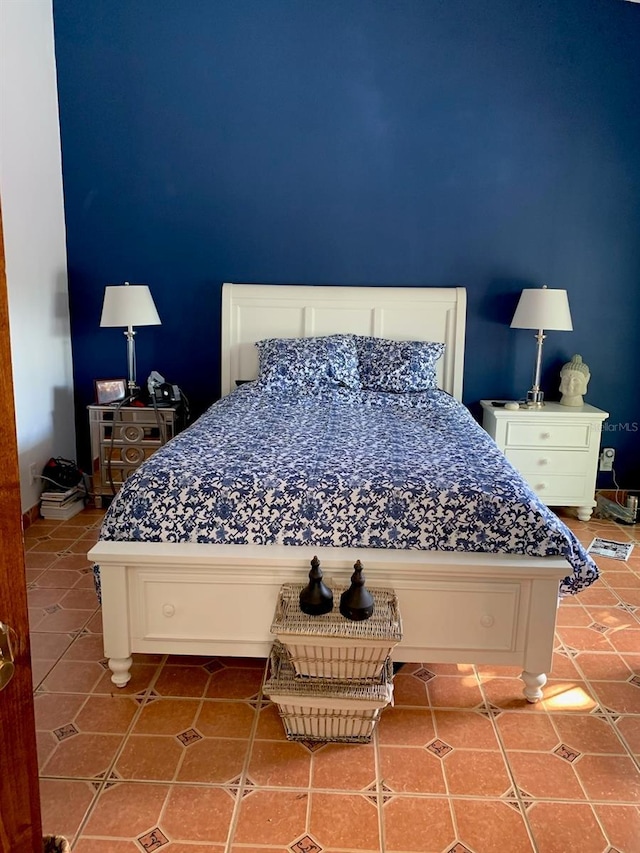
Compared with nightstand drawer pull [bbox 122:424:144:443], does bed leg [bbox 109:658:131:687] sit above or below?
below

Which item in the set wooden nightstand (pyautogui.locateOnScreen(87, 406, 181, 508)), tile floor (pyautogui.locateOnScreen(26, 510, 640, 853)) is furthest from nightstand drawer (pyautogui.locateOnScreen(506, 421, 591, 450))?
wooden nightstand (pyautogui.locateOnScreen(87, 406, 181, 508))

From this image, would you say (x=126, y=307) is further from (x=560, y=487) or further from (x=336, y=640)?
(x=560, y=487)

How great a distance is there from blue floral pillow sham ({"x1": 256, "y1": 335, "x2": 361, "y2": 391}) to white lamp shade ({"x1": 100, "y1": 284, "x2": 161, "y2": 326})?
72 cm

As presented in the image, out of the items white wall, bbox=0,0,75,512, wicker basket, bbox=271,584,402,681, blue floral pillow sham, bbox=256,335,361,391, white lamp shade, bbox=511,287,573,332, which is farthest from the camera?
white lamp shade, bbox=511,287,573,332

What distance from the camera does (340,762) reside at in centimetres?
190

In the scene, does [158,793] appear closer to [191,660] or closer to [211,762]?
[211,762]

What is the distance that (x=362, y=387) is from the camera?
3.69 metres

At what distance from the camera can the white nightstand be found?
379 centimetres

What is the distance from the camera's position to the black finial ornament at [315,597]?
6.22 feet

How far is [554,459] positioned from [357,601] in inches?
92.0

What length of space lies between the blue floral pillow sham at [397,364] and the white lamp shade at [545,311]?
20.5 inches

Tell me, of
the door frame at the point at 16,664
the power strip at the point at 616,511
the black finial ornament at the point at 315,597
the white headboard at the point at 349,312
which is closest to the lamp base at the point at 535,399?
the white headboard at the point at 349,312

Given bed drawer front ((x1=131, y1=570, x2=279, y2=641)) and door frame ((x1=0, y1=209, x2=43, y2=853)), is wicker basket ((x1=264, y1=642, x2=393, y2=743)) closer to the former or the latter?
bed drawer front ((x1=131, y1=570, x2=279, y2=641))

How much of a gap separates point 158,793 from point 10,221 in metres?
2.86
